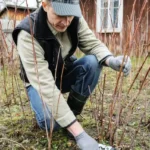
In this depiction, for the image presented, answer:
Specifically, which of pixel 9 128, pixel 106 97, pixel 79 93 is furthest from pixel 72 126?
pixel 106 97

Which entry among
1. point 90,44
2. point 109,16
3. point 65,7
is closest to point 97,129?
point 90,44

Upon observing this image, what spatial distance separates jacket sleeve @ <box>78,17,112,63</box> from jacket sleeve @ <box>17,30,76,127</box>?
334 mm

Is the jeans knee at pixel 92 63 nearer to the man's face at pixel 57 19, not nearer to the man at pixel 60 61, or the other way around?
the man at pixel 60 61

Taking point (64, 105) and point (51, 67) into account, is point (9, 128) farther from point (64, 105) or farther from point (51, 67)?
point (64, 105)

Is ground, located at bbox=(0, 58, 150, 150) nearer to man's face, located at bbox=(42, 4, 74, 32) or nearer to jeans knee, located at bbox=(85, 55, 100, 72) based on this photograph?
jeans knee, located at bbox=(85, 55, 100, 72)

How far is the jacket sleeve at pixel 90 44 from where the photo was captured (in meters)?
1.66

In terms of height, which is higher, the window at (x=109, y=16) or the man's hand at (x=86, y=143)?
the window at (x=109, y=16)

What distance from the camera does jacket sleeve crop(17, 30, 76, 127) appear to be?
134 cm

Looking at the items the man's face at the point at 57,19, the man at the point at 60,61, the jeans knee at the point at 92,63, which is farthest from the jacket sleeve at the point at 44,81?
the jeans knee at the point at 92,63

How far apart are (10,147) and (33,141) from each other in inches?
Answer: 5.5

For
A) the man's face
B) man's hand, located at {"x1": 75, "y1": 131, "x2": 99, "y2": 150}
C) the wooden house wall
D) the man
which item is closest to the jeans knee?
the man

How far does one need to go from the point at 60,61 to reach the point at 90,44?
0.25 meters

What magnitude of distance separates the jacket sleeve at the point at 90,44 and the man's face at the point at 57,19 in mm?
254

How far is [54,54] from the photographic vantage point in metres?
1.53
